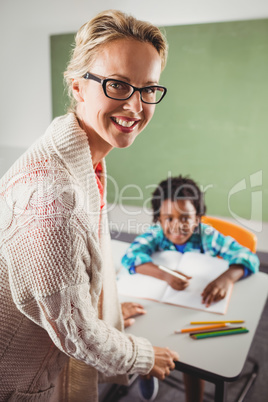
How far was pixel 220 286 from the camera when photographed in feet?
3.99

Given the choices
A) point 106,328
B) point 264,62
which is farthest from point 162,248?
point 264,62

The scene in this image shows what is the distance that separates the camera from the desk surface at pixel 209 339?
949 mm

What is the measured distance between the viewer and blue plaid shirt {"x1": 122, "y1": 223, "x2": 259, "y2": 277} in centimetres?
136

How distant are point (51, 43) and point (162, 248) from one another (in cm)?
249

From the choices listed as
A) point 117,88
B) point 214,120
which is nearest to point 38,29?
point 214,120

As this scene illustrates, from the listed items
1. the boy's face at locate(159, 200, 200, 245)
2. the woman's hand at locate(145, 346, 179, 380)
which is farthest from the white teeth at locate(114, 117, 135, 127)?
the boy's face at locate(159, 200, 200, 245)

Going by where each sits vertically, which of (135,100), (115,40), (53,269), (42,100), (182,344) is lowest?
(182,344)

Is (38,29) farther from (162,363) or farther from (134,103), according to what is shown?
(162,363)

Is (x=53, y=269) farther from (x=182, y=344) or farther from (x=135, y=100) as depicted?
(x=182, y=344)

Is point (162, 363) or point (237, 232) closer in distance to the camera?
point (162, 363)

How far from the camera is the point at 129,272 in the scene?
54.9 inches

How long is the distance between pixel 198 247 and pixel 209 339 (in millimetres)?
662

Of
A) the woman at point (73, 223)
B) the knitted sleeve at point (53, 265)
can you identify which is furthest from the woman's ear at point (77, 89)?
the knitted sleeve at point (53, 265)

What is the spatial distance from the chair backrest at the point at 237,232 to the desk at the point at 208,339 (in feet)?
1.34
